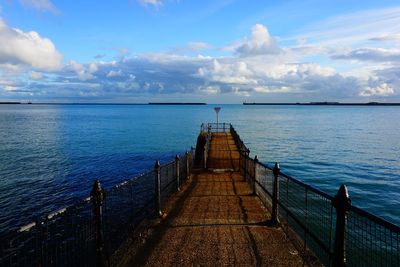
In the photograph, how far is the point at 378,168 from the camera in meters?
34.3

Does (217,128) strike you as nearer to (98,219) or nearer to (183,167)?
(183,167)

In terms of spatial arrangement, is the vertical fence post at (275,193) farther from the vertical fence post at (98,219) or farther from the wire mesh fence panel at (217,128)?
the wire mesh fence panel at (217,128)

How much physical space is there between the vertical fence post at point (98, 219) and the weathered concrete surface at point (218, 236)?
834 mm

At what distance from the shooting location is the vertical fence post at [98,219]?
6121 millimetres

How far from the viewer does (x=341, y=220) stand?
4.94 metres

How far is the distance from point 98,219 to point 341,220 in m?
4.04

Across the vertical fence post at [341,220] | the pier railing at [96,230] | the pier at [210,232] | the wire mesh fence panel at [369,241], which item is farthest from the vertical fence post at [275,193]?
the vertical fence post at [341,220]

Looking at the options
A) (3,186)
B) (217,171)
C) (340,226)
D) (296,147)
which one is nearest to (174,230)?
(340,226)

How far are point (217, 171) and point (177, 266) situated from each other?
515 inches

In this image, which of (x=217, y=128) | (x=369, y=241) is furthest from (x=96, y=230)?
(x=217, y=128)

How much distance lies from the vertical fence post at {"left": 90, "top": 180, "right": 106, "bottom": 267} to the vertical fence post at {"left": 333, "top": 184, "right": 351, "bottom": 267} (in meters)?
3.85

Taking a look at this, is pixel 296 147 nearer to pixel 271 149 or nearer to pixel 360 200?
pixel 271 149

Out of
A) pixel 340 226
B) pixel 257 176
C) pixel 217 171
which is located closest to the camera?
pixel 340 226

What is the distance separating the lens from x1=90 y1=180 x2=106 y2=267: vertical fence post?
20.1ft
